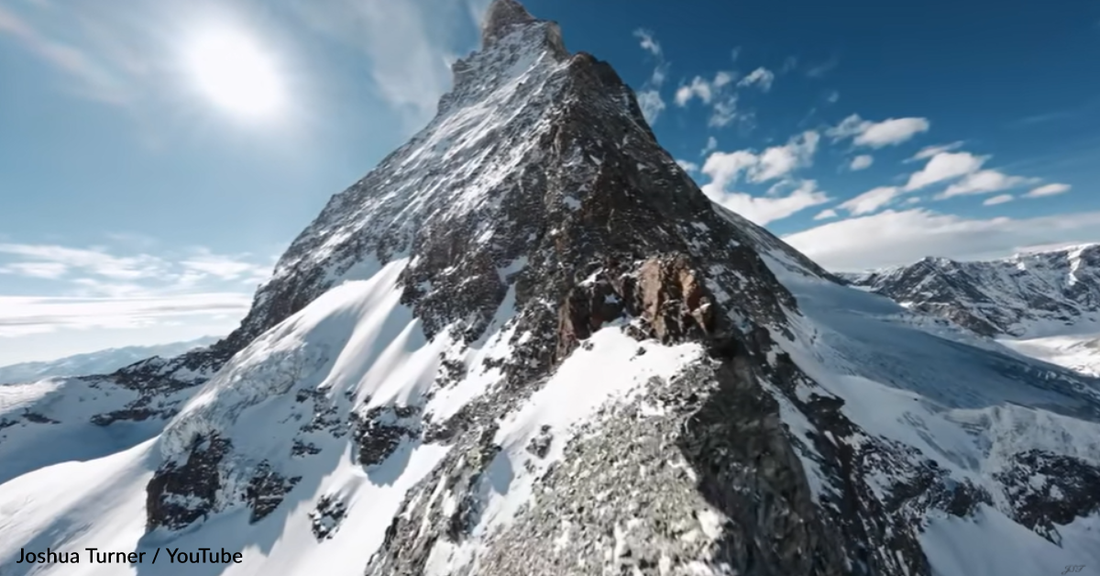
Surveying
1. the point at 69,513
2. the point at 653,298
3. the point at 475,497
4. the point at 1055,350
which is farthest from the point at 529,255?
the point at 1055,350

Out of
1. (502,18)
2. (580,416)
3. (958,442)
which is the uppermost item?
(502,18)

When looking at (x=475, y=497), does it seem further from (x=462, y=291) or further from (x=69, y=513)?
(x=69, y=513)

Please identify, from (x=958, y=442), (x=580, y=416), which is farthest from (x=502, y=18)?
(x=580, y=416)

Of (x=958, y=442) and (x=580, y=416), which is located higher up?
(x=580, y=416)

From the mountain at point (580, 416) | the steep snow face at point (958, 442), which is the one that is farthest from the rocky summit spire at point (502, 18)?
the steep snow face at point (958, 442)

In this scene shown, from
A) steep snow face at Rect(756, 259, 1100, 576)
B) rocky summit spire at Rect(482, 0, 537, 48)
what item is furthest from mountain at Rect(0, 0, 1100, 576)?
rocky summit spire at Rect(482, 0, 537, 48)

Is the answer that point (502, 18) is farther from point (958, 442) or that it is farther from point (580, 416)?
point (580, 416)

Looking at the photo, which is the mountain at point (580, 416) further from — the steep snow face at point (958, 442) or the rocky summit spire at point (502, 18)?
the rocky summit spire at point (502, 18)
